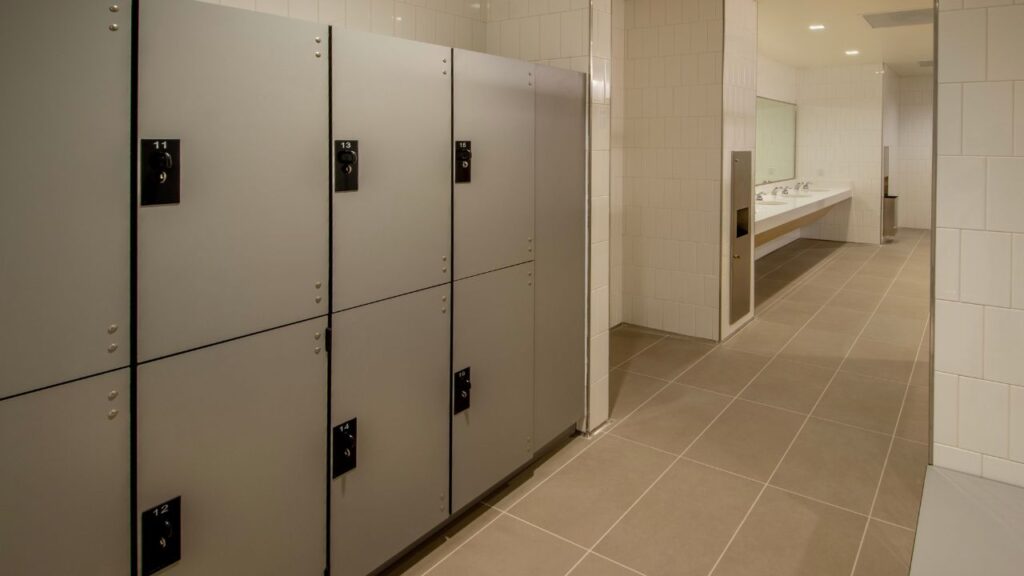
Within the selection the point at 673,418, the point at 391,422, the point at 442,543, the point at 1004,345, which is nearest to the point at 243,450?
the point at 391,422

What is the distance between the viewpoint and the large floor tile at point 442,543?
2.17 meters

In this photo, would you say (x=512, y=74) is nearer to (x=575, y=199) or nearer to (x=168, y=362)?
(x=575, y=199)

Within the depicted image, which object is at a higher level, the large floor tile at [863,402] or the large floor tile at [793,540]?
the large floor tile at [863,402]

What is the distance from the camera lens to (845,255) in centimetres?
Result: 838

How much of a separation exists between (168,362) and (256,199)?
1.40 feet

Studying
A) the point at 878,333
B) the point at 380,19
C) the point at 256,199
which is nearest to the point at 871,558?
the point at 256,199

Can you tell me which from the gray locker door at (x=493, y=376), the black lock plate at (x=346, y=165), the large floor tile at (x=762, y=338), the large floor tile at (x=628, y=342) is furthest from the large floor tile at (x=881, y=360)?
the black lock plate at (x=346, y=165)

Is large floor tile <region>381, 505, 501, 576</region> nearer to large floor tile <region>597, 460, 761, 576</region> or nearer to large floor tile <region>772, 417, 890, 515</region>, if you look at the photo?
large floor tile <region>597, 460, 761, 576</region>

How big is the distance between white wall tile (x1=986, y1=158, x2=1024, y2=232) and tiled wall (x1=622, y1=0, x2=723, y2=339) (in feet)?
9.81

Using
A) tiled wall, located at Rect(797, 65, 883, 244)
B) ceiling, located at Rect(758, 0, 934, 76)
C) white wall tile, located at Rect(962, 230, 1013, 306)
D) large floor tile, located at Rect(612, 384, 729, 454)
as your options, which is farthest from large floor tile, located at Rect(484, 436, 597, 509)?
tiled wall, located at Rect(797, 65, 883, 244)

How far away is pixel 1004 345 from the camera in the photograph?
156 cm

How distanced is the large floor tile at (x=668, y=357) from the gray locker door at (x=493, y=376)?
160cm

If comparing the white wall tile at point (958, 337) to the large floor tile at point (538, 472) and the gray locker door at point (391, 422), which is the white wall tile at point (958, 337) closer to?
the gray locker door at point (391, 422)

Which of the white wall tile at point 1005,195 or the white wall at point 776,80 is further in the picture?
the white wall at point 776,80
